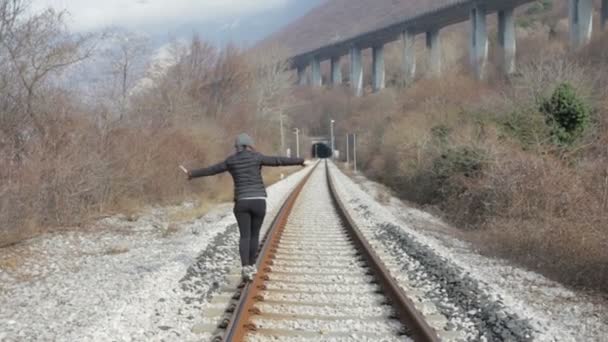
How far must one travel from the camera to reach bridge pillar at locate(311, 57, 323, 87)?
132500mm

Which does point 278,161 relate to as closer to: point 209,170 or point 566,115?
point 209,170

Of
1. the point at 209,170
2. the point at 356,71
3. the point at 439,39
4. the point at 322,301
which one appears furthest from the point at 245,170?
the point at 356,71

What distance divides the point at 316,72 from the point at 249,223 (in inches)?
4991

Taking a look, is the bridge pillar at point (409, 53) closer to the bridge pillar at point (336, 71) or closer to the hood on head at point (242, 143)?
the bridge pillar at point (336, 71)

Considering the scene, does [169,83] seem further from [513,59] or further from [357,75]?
[357,75]

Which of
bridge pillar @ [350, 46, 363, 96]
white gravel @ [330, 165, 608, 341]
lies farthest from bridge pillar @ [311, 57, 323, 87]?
white gravel @ [330, 165, 608, 341]

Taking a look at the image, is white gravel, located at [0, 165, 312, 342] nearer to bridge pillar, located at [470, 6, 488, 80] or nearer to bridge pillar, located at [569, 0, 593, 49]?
bridge pillar, located at [569, 0, 593, 49]

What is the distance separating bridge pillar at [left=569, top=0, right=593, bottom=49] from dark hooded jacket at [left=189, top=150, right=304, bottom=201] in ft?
191

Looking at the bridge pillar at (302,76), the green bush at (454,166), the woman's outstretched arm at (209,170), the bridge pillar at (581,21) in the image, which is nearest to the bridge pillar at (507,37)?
the bridge pillar at (581,21)

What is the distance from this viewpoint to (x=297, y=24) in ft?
500

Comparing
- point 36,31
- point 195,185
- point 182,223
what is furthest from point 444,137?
point 36,31

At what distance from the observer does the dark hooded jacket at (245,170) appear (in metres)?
8.35

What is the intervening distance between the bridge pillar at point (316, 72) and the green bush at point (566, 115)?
4285 inches

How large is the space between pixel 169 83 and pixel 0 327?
3911 centimetres
